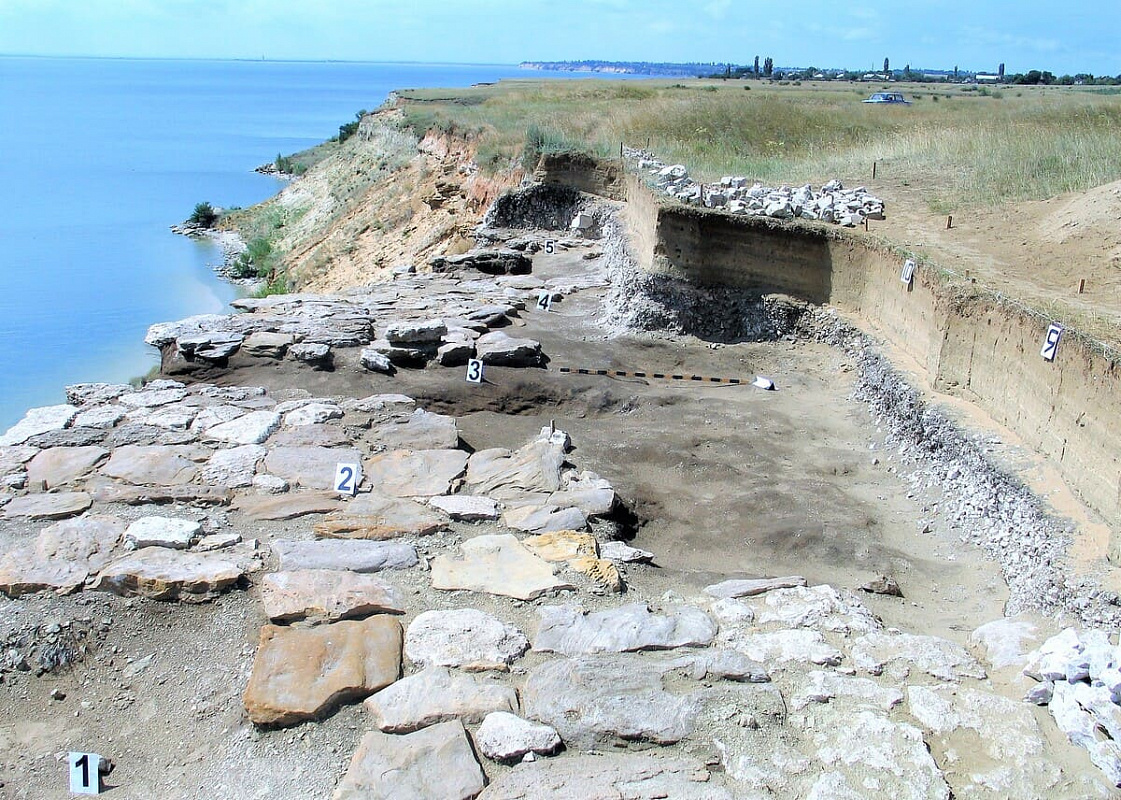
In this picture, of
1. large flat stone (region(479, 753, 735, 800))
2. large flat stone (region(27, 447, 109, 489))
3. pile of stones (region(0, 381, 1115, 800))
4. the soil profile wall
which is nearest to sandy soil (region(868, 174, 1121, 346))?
the soil profile wall

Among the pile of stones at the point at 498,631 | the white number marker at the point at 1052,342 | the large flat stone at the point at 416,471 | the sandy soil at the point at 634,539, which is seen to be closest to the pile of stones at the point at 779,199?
the sandy soil at the point at 634,539

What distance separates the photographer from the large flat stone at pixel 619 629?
4.60m

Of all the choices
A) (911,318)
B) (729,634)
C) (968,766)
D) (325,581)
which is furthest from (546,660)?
(911,318)

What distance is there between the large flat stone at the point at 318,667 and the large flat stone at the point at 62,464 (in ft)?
8.29

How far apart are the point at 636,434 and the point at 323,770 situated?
5.19 metres

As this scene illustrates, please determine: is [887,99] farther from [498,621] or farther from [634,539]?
[498,621]

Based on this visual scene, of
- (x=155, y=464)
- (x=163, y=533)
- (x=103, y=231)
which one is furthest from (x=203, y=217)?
(x=163, y=533)

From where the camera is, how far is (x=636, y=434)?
8586mm

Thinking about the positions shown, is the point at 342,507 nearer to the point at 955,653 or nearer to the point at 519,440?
the point at 519,440

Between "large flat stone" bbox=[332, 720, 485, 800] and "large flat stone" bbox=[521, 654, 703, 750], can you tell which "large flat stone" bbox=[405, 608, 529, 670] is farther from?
"large flat stone" bbox=[332, 720, 485, 800]

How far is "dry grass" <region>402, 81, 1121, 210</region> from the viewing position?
1373 centimetres

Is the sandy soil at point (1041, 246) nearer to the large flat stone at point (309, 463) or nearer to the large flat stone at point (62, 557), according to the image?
the large flat stone at point (309, 463)

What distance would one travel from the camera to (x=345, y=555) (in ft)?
17.5

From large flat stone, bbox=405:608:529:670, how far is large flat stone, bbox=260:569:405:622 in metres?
0.24
